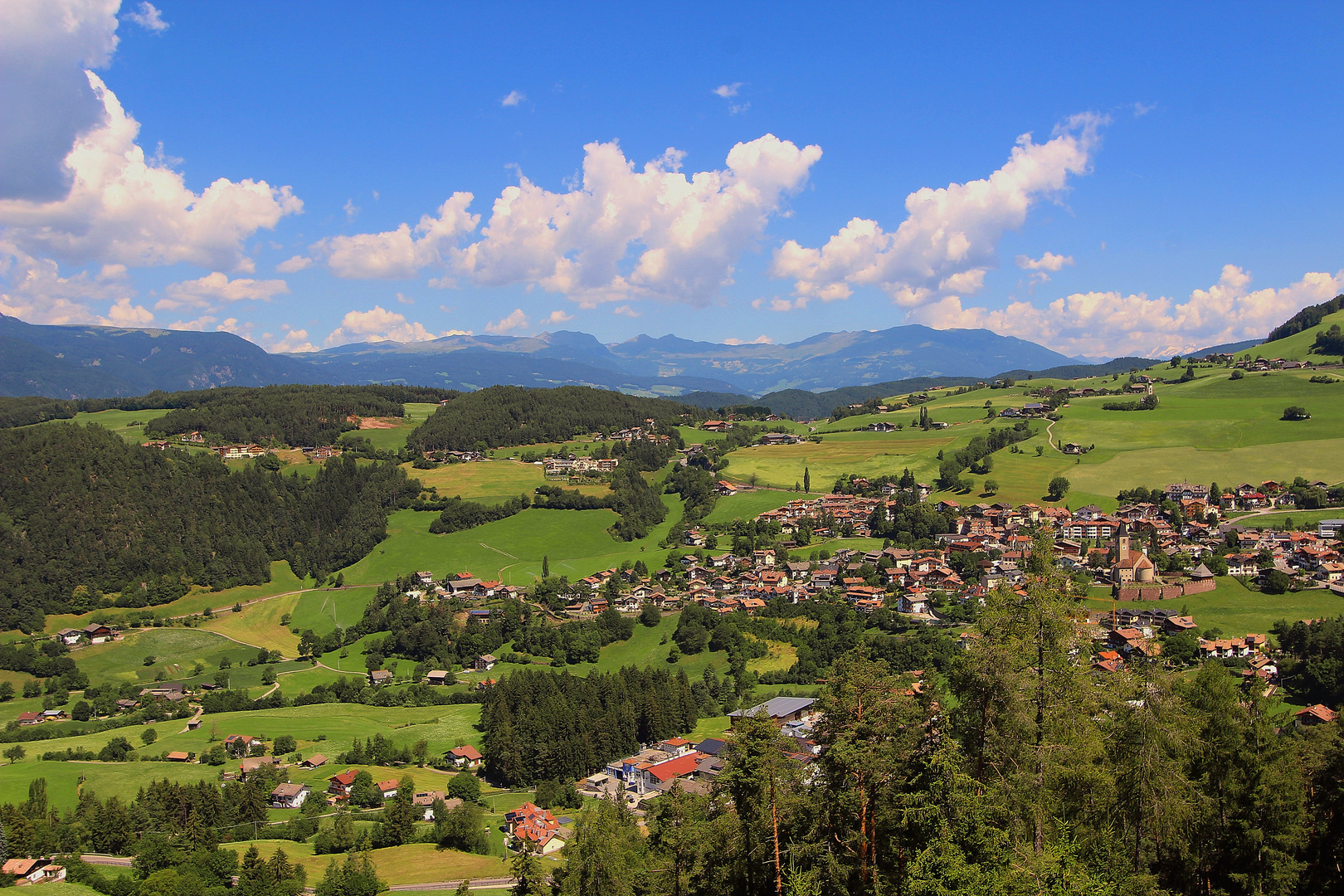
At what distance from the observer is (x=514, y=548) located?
10631cm

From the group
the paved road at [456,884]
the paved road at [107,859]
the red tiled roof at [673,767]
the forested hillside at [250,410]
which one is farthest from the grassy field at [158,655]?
the forested hillside at [250,410]

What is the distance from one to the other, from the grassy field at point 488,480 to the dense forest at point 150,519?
498cm

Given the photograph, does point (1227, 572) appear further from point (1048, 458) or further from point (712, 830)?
point (712, 830)

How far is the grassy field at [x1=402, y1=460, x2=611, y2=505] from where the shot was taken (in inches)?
4835

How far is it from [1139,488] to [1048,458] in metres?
19.1

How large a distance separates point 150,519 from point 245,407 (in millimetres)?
49999

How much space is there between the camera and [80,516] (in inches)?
4402

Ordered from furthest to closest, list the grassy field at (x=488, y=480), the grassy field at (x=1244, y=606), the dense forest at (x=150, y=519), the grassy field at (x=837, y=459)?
1. the grassy field at (x=488, y=480)
2. the grassy field at (x=837, y=459)
3. the dense forest at (x=150, y=519)
4. the grassy field at (x=1244, y=606)

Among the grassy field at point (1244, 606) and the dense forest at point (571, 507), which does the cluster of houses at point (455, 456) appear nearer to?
the dense forest at point (571, 507)

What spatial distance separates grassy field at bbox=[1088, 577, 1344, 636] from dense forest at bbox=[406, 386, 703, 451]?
103841 mm

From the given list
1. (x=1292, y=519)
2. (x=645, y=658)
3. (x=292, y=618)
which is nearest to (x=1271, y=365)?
(x=1292, y=519)

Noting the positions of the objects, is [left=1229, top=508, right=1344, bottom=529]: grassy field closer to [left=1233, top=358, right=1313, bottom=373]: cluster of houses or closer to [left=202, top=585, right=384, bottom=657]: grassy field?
[left=1233, top=358, right=1313, bottom=373]: cluster of houses

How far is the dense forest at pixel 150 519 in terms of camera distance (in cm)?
10300

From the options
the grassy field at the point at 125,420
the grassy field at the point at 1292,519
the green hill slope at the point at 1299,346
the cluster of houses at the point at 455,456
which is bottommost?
the grassy field at the point at 1292,519
